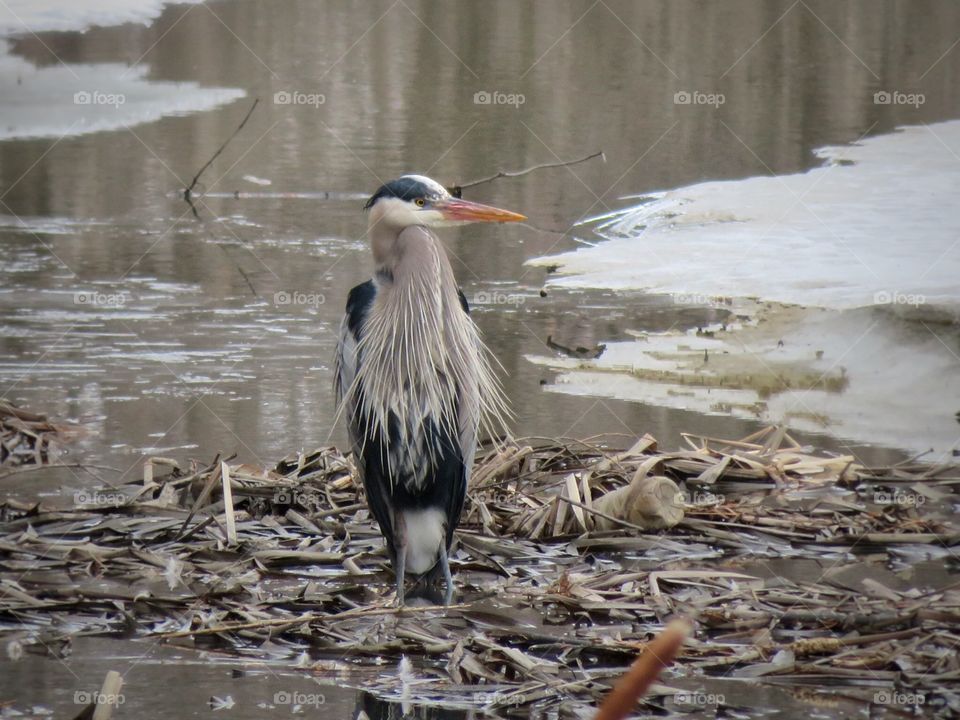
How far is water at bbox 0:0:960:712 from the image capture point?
21.5ft

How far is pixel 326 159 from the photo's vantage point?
11633 millimetres

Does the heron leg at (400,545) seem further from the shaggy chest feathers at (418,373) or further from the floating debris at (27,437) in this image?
the floating debris at (27,437)

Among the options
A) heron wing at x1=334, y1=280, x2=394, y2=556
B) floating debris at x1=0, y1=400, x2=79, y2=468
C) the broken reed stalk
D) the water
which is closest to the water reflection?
the water

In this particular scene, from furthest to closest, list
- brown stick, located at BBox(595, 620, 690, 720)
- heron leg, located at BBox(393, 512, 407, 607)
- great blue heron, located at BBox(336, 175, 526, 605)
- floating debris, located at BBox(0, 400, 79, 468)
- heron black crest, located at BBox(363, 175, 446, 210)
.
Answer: floating debris, located at BBox(0, 400, 79, 468), heron black crest, located at BBox(363, 175, 446, 210), great blue heron, located at BBox(336, 175, 526, 605), heron leg, located at BBox(393, 512, 407, 607), brown stick, located at BBox(595, 620, 690, 720)

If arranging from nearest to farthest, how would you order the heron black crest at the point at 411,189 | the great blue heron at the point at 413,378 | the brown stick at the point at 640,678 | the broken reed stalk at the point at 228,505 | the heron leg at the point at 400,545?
the brown stick at the point at 640,678, the heron leg at the point at 400,545, the great blue heron at the point at 413,378, the heron black crest at the point at 411,189, the broken reed stalk at the point at 228,505

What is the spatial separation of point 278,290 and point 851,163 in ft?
17.4

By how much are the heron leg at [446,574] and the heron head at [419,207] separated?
1.11 meters

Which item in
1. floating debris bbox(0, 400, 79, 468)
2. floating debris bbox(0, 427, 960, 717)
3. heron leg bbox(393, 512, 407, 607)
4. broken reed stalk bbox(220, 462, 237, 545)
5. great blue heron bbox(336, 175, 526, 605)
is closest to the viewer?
floating debris bbox(0, 427, 960, 717)

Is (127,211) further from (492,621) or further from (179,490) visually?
(492,621)

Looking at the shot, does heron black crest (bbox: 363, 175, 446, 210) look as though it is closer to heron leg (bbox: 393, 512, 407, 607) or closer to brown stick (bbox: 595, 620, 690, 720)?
heron leg (bbox: 393, 512, 407, 607)

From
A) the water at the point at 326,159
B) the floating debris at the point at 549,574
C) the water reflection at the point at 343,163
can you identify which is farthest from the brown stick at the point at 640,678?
the water reflection at the point at 343,163

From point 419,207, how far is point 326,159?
728 centimetres

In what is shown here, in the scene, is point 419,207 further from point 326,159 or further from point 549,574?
point 326,159

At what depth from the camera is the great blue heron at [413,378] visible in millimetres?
4309
